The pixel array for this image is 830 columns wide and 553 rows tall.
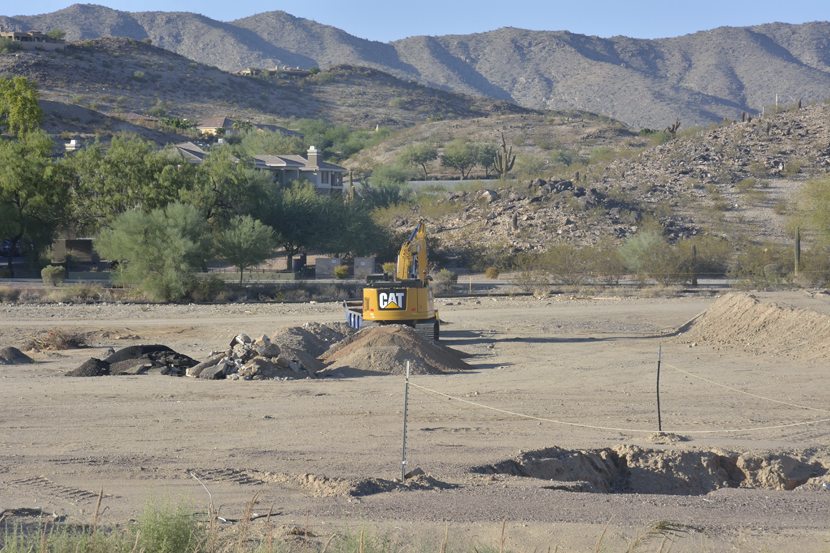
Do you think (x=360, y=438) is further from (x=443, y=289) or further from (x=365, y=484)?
(x=443, y=289)

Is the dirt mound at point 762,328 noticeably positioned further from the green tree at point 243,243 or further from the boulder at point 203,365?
the green tree at point 243,243

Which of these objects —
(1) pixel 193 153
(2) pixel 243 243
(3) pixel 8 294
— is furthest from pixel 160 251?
(1) pixel 193 153

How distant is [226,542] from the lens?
6707 millimetres

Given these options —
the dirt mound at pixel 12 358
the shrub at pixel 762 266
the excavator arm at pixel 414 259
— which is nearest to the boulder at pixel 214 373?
the dirt mound at pixel 12 358

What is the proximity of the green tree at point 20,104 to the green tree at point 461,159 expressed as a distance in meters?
54.0

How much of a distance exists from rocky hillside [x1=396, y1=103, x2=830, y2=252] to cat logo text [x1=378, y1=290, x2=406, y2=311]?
3179cm

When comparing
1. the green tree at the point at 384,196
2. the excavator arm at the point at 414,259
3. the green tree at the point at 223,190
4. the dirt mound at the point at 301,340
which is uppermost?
the green tree at the point at 384,196

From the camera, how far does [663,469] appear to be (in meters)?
11.6

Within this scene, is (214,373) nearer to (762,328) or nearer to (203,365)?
(203,365)

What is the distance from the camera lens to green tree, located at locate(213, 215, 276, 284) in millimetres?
41594

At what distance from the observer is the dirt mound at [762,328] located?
22641 millimetres

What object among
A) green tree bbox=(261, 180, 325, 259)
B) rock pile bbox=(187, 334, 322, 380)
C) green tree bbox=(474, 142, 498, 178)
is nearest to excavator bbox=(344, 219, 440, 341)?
rock pile bbox=(187, 334, 322, 380)

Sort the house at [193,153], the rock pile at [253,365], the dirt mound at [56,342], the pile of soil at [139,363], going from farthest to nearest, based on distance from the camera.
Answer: the house at [193,153], the dirt mound at [56,342], the pile of soil at [139,363], the rock pile at [253,365]

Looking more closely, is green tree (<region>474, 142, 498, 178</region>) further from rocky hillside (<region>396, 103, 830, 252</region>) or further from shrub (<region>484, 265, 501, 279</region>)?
shrub (<region>484, 265, 501, 279</region>)
